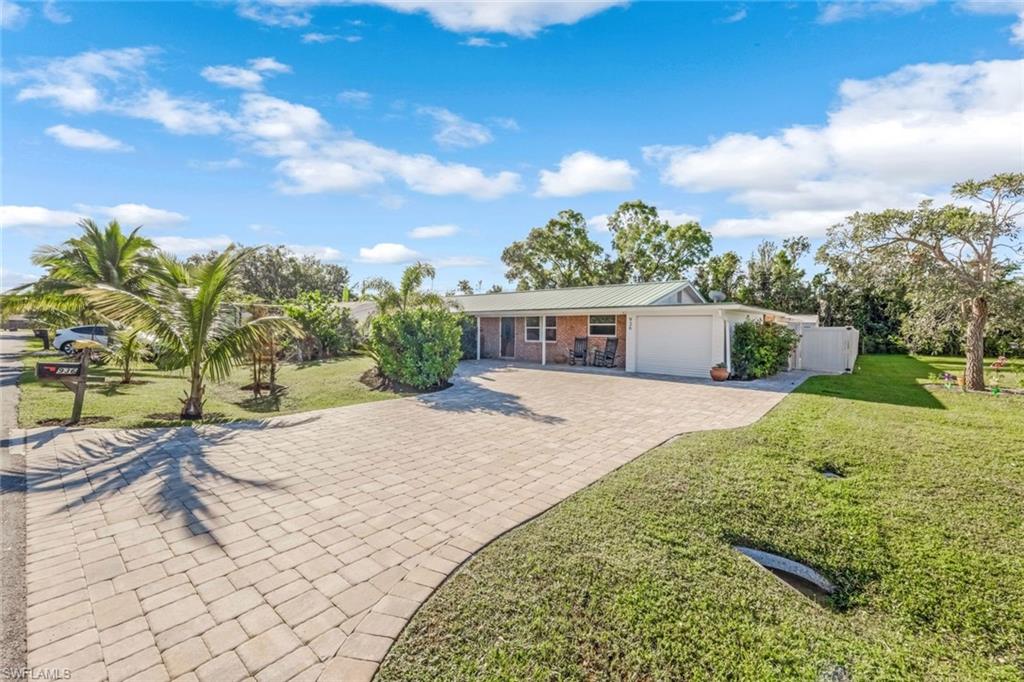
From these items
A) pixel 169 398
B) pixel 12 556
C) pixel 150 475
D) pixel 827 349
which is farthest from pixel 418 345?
pixel 827 349

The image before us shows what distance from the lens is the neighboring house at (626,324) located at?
13.6 metres

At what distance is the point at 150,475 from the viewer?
4863 millimetres

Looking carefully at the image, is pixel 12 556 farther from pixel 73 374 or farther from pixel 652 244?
pixel 652 244

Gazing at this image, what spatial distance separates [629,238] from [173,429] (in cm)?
3062

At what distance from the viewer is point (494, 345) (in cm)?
2017

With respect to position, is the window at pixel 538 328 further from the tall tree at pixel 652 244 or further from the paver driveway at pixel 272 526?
the tall tree at pixel 652 244

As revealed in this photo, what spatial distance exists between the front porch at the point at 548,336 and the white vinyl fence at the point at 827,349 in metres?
7.08

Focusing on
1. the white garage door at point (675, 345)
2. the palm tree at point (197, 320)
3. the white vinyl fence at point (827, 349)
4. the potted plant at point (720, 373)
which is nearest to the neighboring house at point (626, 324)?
the white garage door at point (675, 345)

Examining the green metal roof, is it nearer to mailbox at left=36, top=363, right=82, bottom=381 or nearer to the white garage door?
the white garage door

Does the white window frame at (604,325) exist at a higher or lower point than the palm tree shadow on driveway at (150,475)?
higher

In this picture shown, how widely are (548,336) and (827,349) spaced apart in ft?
33.8

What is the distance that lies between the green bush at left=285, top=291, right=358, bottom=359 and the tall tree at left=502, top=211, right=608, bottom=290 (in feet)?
60.9

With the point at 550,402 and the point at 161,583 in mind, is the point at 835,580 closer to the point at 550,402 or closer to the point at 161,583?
the point at 161,583

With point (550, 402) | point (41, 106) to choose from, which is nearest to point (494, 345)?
point (550, 402)
